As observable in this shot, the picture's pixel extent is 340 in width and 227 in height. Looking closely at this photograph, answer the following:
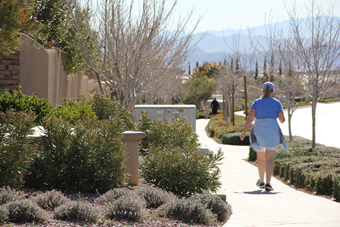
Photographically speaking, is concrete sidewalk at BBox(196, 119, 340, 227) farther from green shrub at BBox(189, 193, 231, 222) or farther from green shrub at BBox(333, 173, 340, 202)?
green shrub at BBox(333, 173, 340, 202)

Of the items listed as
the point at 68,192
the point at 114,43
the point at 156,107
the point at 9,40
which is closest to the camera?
the point at 68,192

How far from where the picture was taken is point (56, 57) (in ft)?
42.7

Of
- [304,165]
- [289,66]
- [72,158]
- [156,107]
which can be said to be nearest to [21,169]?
[72,158]

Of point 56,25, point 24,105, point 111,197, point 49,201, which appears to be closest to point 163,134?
point 24,105

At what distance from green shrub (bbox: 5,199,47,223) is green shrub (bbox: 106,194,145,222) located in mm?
678

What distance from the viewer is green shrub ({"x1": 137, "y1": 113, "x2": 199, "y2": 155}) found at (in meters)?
8.71

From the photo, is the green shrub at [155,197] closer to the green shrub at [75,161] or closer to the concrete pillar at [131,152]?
the green shrub at [75,161]

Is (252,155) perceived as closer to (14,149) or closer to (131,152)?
(131,152)

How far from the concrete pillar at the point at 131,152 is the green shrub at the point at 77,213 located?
1.98m

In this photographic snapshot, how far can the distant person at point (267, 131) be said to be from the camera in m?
7.73

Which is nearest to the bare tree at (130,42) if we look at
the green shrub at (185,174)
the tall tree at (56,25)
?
the tall tree at (56,25)

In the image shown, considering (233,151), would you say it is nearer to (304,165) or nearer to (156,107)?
(156,107)

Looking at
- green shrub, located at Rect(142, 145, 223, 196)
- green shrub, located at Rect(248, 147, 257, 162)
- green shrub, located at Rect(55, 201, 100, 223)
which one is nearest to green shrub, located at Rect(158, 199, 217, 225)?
green shrub, located at Rect(55, 201, 100, 223)

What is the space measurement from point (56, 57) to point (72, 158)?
8.18 m
